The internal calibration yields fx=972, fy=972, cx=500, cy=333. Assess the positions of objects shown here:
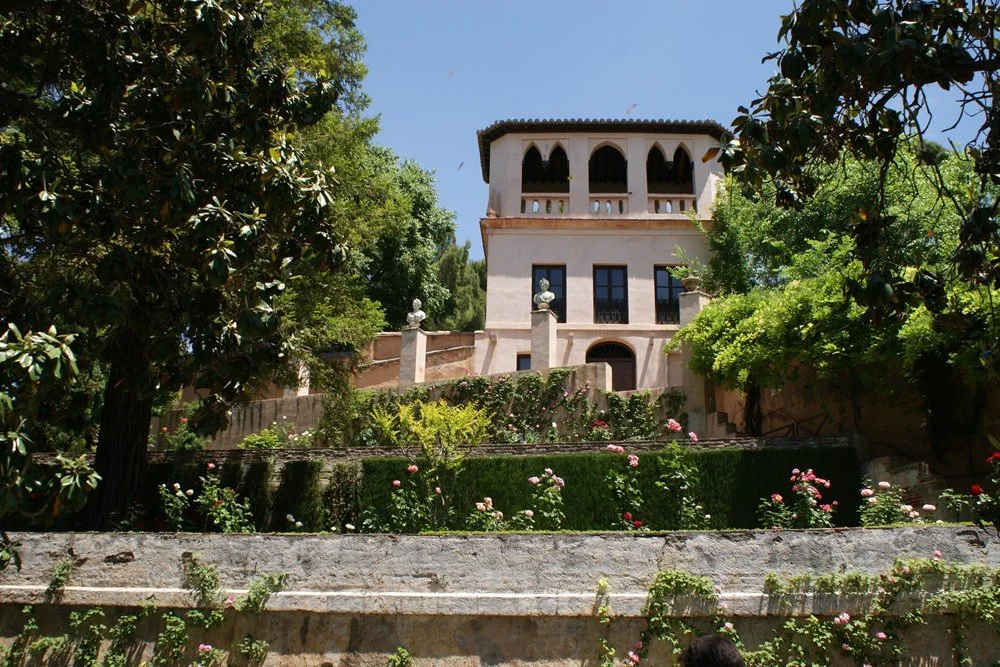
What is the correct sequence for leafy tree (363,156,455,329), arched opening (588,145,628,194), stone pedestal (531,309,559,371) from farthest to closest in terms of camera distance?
leafy tree (363,156,455,329) < arched opening (588,145,628,194) < stone pedestal (531,309,559,371)

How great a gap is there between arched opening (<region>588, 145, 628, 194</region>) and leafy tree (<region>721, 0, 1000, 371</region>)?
22193 millimetres

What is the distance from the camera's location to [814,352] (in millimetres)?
14234

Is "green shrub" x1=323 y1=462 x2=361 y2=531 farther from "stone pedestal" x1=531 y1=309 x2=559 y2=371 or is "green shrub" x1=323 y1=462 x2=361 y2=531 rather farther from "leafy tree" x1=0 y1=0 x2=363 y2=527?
"stone pedestal" x1=531 y1=309 x2=559 y2=371

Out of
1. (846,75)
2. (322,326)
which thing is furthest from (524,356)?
(846,75)

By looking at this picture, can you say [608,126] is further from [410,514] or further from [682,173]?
[410,514]

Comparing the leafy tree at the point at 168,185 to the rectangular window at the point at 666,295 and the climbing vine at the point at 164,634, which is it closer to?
the climbing vine at the point at 164,634

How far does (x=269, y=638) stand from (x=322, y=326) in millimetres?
8504

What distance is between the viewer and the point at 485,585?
8.47 metres

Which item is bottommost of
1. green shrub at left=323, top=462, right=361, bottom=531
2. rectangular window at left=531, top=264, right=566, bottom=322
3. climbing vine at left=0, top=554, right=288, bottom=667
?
climbing vine at left=0, top=554, right=288, bottom=667

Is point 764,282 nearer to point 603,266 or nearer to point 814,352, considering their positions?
point 603,266

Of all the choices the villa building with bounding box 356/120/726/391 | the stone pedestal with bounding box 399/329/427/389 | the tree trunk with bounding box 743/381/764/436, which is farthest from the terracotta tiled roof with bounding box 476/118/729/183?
the tree trunk with bounding box 743/381/764/436

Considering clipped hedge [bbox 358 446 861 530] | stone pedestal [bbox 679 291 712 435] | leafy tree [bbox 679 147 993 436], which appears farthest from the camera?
stone pedestal [bbox 679 291 712 435]

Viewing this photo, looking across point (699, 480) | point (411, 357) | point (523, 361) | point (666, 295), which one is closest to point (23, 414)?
point (699, 480)

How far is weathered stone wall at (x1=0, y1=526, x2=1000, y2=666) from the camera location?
26.5 feet
